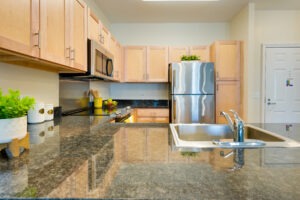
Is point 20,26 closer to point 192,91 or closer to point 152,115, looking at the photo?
point 192,91

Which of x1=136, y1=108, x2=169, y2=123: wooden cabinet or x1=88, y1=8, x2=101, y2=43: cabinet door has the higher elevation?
x1=88, y1=8, x2=101, y2=43: cabinet door

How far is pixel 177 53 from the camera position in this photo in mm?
4203

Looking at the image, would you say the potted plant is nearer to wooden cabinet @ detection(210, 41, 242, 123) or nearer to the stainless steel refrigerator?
the stainless steel refrigerator

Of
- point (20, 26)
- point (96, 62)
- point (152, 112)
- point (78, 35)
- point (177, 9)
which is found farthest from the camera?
point (152, 112)

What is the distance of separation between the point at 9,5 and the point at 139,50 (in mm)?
3244

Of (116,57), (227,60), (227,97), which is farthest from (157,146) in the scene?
(227,60)

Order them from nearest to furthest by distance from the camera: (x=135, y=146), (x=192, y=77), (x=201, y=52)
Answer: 1. (x=135, y=146)
2. (x=192, y=77)
3. (x=201, y=52)

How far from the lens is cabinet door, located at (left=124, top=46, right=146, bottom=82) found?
4246mm

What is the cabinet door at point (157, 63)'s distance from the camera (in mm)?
4223

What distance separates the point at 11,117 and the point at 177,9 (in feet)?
11.4

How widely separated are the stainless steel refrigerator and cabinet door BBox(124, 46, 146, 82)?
2.80 ft

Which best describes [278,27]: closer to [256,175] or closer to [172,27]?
[172,27]

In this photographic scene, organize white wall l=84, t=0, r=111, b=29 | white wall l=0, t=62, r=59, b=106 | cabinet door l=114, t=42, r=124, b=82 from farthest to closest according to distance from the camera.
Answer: cabinet door l=114, t=42, r=124, b=82 → white wall l=84, t=0, r=111, b=29 → white wall l=0, t=62, r=59, b=106

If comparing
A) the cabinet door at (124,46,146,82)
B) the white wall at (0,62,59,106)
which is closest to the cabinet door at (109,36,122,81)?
the cabinet door at (124,46,146,82)
